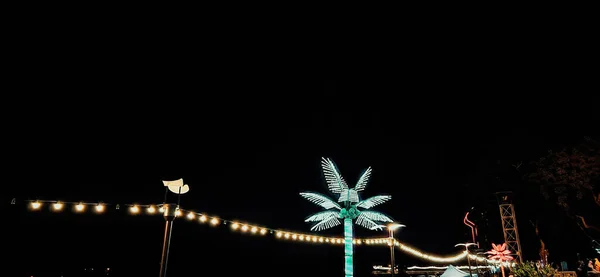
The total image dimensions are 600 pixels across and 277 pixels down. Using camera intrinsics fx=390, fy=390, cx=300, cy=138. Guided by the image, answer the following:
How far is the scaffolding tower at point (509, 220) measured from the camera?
2544cm

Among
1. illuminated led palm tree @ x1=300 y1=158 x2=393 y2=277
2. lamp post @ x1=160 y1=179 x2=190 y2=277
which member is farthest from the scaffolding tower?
lamp post @ x1=160 y1=179 x2=190 y2=277

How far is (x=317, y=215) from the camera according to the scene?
1906cm

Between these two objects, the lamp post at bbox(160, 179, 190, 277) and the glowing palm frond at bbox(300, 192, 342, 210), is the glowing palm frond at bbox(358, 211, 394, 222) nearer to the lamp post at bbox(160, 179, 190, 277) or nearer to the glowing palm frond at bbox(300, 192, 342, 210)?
the glowing palm frond at bbox(300, 192, 342, 210)

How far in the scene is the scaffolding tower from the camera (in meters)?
25.4

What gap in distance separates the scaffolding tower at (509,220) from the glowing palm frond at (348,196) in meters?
12.9

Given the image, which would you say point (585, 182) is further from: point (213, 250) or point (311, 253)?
point (213, 250)

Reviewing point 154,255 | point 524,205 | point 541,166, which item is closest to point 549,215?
point 524,205

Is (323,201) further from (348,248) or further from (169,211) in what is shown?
(169,211)

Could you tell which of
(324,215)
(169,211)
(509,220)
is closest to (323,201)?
(324,215)

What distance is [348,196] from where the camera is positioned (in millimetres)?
18719

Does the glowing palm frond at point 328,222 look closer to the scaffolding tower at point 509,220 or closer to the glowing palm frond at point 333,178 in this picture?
the glowing palm frond at point 333,178

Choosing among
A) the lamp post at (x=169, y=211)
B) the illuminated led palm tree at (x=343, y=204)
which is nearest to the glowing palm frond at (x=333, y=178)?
the illuminated led palm tree at (x=343, y=204)

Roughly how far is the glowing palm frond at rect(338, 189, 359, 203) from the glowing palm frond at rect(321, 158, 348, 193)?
22cm

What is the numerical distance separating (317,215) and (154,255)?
11.2 meters
